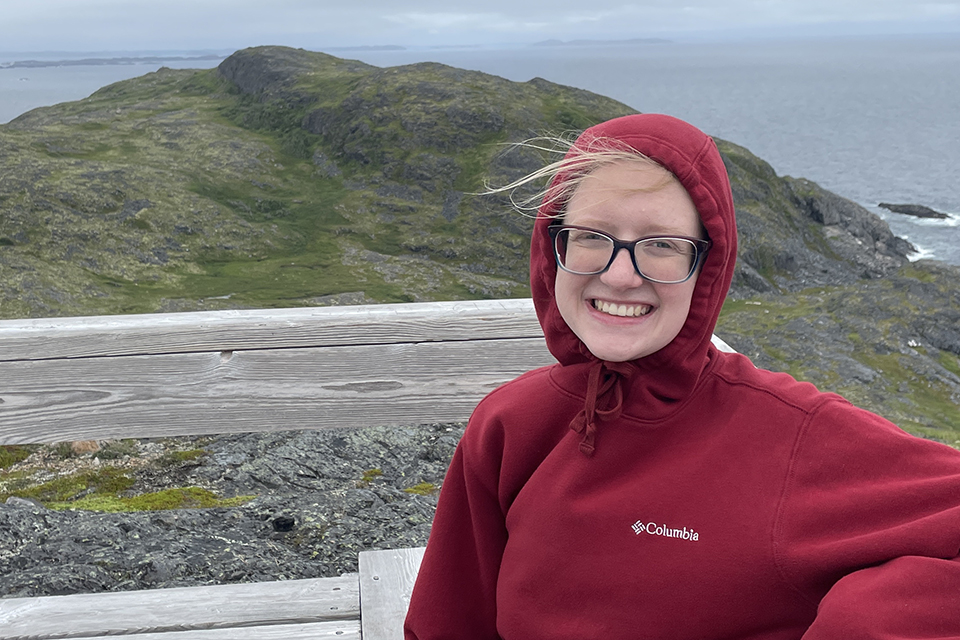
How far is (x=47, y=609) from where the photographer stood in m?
2.75

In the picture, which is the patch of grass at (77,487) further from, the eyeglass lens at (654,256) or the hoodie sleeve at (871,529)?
the hoodie sleeve at (871,529)

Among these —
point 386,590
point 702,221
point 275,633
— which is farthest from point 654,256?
point 275,633

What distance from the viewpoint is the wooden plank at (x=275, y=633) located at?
8.67ft

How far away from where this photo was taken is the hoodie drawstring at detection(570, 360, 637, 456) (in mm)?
2002

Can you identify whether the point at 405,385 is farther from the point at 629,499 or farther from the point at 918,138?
the point at 918,138

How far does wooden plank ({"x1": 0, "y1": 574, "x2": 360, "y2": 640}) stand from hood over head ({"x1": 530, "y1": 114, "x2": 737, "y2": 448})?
1.38 meters

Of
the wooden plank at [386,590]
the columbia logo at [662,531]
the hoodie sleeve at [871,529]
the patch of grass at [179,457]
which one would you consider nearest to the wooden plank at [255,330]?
the wooden plank at [386,590]

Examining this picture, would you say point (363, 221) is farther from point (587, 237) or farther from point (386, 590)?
point (587, 237)

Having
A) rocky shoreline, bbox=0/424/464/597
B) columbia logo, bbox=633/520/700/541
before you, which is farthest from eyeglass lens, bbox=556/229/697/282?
rocky shoreline, bbox=0/424/464/597

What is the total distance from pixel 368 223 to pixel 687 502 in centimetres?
4482

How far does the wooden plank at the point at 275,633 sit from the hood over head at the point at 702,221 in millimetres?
1272

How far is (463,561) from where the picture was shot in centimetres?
231

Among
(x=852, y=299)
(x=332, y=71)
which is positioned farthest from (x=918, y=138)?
(x=852, y=299)

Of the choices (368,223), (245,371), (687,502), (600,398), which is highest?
(600,398)
